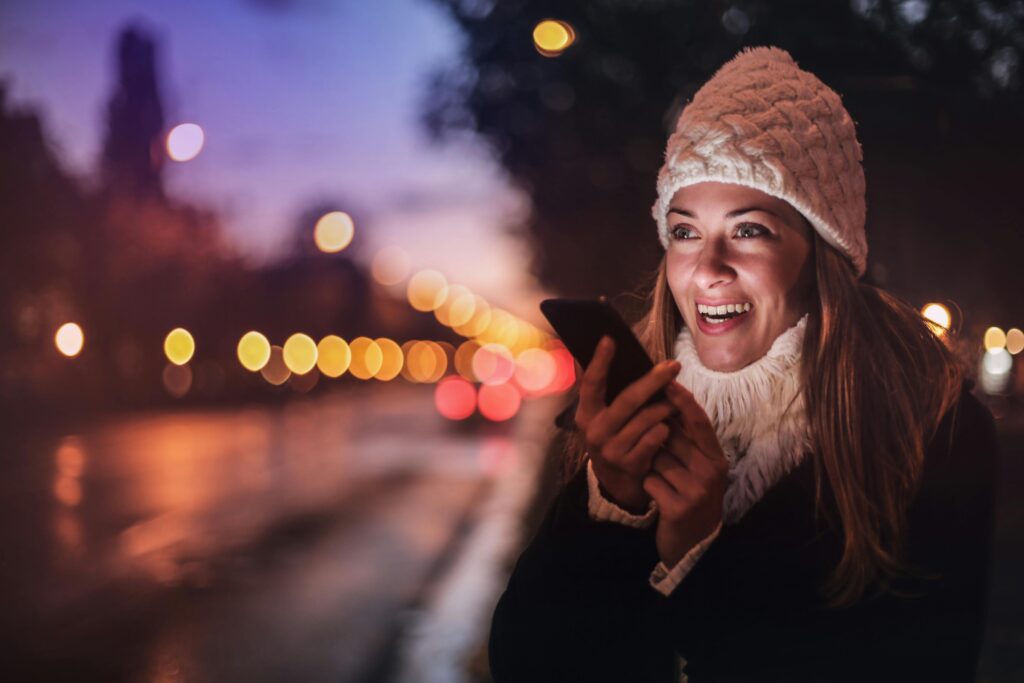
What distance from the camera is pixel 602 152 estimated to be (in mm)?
7828

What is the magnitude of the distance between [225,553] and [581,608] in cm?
1014

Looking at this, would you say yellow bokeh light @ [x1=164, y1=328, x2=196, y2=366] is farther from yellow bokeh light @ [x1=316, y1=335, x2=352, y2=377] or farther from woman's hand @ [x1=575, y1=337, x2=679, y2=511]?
woman's hand @ [x1=575, y1=337, x2=679, y2=511]

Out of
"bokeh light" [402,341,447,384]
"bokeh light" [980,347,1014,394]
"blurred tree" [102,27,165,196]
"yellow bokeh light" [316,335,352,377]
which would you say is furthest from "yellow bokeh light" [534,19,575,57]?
"bokeh light" [402,341,447,384]

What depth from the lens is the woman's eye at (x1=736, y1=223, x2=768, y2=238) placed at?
220 cm

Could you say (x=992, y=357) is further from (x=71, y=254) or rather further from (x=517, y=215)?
(x=71, y=254)

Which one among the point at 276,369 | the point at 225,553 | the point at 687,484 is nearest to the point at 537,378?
the point at 276,369

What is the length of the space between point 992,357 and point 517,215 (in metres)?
20.2

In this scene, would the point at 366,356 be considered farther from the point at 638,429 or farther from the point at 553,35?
the point at 638,429

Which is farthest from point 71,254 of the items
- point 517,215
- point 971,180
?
point 971,180

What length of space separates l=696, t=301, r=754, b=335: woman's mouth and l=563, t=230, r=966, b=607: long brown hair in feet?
0.44

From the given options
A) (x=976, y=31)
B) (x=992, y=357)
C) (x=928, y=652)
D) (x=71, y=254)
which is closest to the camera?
(x=928, y=652)

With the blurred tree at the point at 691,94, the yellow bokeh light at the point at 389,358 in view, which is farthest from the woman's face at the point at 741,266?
the yellow bokeh light at the point at 389,358

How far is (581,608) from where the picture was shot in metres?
2.10

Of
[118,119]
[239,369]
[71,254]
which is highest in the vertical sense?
[118,119]
